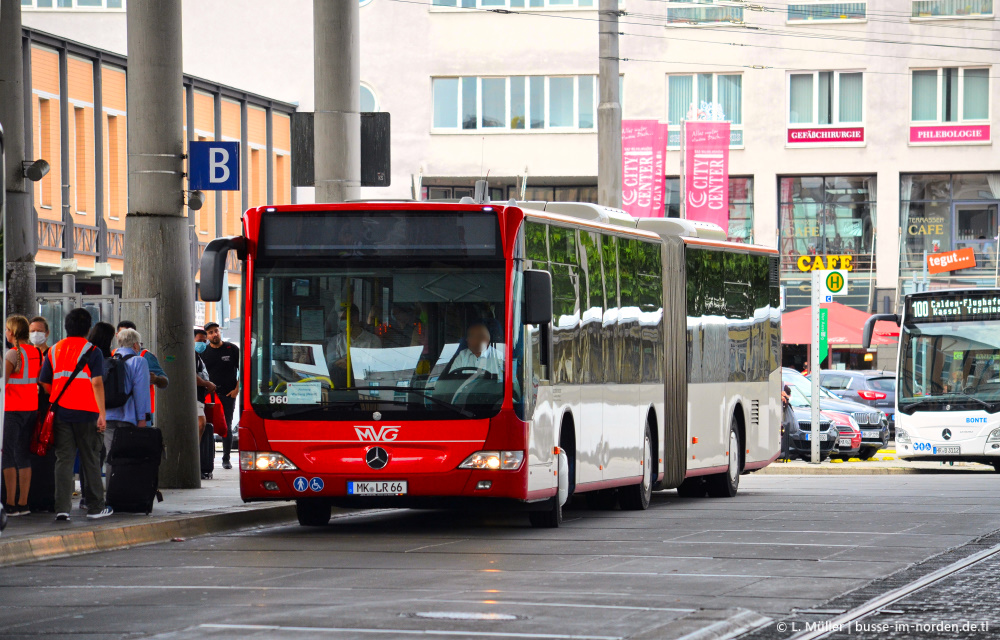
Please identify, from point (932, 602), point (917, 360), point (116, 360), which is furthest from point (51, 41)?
point (932, 602)

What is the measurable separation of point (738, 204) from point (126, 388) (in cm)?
4469

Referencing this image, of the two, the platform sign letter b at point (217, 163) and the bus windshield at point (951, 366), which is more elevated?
the platform sign letter b at point (217, 163)

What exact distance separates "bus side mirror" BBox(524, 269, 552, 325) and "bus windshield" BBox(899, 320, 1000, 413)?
1597 cm

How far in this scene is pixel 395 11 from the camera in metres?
61.8

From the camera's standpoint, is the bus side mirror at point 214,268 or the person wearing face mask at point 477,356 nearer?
the bus side mirror at point 214,268

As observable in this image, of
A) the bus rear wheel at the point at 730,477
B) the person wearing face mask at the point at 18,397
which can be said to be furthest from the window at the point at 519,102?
the person wearing face mask at the point at 18,397

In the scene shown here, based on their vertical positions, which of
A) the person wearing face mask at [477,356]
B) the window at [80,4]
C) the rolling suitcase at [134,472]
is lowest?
the rolling suitcase at [134,472]

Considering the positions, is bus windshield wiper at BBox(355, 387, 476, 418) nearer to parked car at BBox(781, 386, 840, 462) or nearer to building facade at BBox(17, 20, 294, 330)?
parked car at BBox(781, 386, 840, 462)

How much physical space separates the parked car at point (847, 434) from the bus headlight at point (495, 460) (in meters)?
18.4

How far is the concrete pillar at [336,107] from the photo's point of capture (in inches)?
793

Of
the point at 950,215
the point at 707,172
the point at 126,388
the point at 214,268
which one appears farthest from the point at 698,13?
the point at 214,268

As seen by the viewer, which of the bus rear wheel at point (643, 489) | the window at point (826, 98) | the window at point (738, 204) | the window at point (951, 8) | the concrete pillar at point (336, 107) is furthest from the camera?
the window at point (738, 204)

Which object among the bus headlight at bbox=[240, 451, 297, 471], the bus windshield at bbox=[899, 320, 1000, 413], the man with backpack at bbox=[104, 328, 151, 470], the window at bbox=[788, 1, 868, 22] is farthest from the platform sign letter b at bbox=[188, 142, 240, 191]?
the window at bbox=[788, 1, 868, 22]

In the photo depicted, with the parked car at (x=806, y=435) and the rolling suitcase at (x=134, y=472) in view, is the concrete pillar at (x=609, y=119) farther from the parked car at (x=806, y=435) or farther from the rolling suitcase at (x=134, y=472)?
the rolling suitcase at (x=134, y=472)
